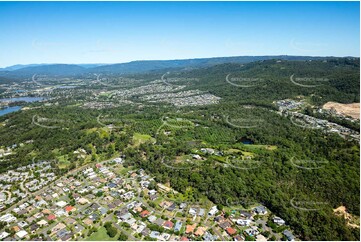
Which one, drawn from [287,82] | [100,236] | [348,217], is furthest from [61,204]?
[287,82]

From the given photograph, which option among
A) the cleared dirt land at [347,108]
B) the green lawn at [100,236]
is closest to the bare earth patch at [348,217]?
the green lawn at [100,236]

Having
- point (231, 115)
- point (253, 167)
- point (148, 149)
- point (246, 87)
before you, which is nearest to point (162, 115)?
point (231, 115)

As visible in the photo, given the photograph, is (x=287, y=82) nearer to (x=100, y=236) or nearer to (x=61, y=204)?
(x=61, y=204)

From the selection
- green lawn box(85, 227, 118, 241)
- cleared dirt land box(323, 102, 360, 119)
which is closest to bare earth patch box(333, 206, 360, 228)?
green lawn box(85, 227, 118, 241)

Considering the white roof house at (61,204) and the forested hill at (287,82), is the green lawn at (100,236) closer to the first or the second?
the white roof house at (61,204)

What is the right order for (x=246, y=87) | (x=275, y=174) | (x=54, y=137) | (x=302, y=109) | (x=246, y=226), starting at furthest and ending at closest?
(x=246, y=87) < (x=302, y=109) < (x=54, y=137) < (x=275, y=174) < (x=246, y=226)

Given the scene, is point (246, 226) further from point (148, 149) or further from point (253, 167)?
point (148, 149)
